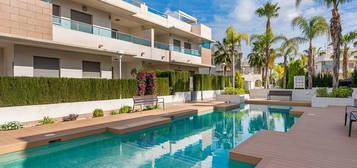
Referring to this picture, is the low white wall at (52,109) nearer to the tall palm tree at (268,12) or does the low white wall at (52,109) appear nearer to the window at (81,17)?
the window at (81,17)

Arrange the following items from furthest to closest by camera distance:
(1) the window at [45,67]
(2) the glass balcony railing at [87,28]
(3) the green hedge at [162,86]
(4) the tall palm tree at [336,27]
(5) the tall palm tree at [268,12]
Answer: (5) the tall palm tree at [268,12] < (3) the green hedge at [162,86] < (4) the tall palm tree at [336,27] < (2) the glass balcony railing at [87,28] < (1) the window at [45,67]

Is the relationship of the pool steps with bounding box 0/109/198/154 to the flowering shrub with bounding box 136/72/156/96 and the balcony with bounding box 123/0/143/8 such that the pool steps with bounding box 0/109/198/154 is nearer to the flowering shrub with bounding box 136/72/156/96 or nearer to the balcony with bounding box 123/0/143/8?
the flowering shrub with bounding box 136/72/156/96

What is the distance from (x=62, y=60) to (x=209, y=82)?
1618 centimetres

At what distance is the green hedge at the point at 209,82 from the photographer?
22592mm

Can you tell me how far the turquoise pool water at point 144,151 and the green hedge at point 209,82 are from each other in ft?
42.6

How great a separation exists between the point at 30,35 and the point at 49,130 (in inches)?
261

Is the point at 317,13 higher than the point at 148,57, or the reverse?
the point at 317,13

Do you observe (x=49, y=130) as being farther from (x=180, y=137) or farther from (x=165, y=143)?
(x=180, y=137)

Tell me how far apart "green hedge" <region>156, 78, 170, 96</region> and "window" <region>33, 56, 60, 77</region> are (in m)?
7.42

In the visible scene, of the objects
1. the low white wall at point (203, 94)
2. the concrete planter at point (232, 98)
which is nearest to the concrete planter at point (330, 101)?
the concrete planter at point (232, 98)

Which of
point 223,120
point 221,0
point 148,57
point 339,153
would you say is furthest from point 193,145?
point 221,0

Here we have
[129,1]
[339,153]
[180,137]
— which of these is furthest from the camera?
[129,1]

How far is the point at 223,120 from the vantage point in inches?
470

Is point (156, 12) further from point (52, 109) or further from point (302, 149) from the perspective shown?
point (302, 149)
